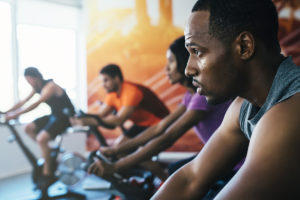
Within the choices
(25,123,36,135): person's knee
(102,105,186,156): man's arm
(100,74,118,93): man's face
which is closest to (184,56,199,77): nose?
(102,105,186,156): man's arm

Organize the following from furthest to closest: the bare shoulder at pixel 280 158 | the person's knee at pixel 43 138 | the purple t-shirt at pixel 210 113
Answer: the person's knee at pixel 43 138
the purple t-shirt at pixel 210 113
the bare shoulder at pixel 280 158

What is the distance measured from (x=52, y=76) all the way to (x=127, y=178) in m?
0.95

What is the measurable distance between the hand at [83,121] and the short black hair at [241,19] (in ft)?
6.76

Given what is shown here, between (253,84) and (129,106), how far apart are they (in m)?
2.04

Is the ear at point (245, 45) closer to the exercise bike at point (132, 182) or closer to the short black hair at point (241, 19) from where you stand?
the short black hair at point (241, 19)

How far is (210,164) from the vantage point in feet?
2.75

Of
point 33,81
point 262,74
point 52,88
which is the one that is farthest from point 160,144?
point 33,81

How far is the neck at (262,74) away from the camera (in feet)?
2.02

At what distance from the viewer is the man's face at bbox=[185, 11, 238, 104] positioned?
63cm

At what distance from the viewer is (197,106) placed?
138 centimetres

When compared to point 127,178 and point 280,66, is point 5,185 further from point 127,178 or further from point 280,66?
point 280,66

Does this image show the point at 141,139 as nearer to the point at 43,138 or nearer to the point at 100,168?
the point at 100,168

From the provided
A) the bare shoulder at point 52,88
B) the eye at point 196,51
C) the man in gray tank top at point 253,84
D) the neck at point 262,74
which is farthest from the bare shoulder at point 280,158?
the bare shoulder at point 52,88

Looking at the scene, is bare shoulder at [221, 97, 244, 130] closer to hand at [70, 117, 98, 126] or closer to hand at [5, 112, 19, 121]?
hand at [70, 117, 98, 126]
